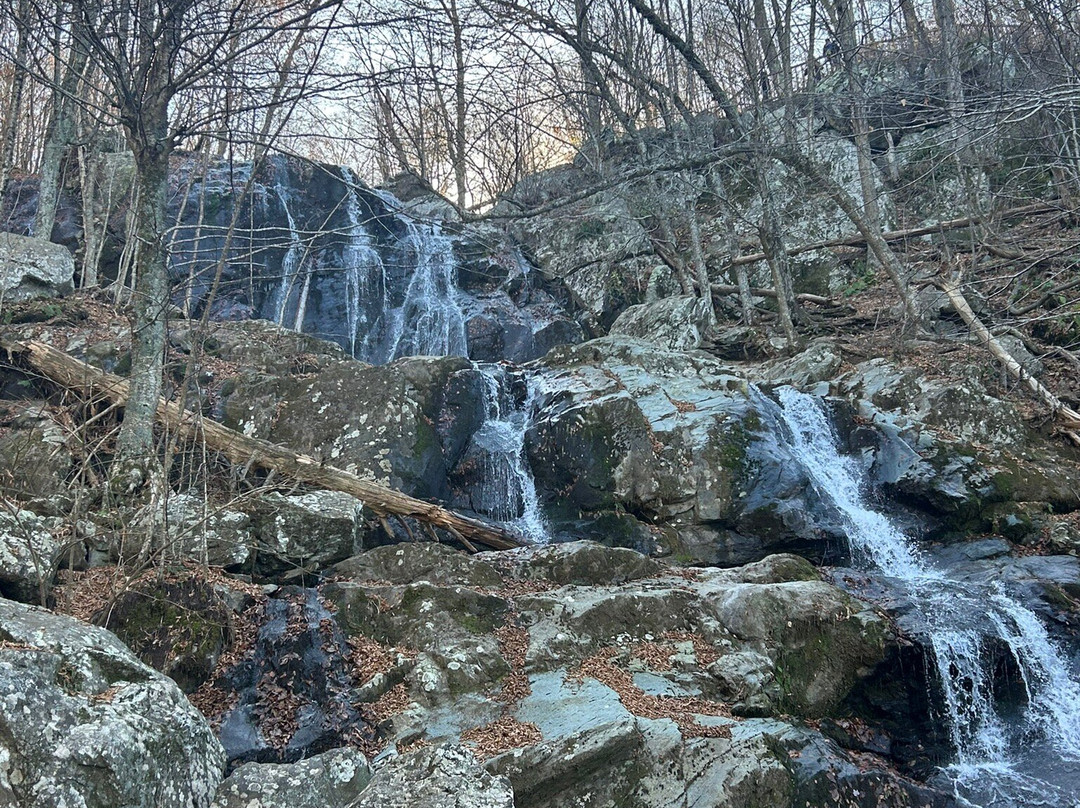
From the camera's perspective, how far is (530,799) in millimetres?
4012

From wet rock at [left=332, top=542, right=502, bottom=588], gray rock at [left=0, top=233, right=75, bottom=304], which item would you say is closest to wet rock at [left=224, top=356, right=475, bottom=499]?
wet rock at [left=332, top=542, right=502, bottom=588]

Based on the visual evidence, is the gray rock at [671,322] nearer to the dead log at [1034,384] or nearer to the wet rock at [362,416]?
the dead log at [1034,384]

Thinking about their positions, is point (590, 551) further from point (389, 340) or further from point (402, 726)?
point (389, 340)

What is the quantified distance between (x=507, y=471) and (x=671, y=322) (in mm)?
5840

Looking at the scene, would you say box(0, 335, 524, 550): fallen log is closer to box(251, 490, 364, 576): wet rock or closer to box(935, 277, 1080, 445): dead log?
box(251, 490, 364, 576): wet rock

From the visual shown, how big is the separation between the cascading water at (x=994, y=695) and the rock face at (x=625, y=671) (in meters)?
0.61

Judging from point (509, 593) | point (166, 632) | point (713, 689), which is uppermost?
point (166, 632)

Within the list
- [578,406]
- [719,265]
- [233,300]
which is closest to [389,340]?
[233,300]

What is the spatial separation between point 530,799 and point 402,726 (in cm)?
108

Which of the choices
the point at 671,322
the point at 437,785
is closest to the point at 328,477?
the point at 437,785

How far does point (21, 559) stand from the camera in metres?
4.98

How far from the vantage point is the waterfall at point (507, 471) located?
973cm

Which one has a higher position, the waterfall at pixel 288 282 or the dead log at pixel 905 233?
the waterfall at pixel 288 282

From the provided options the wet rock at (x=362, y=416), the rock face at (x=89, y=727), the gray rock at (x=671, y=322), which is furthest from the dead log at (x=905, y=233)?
the rock face at (x=89, y=727)
